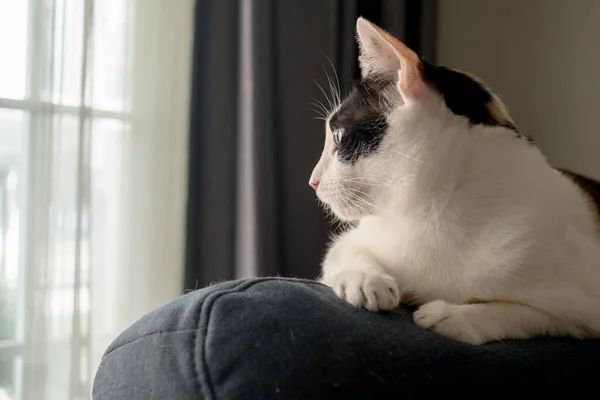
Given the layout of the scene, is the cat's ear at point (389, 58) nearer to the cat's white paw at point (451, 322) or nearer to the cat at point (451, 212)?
the cat at point (451, 212)

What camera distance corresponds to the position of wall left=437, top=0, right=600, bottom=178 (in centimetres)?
178

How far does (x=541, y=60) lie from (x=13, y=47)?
1.58 m

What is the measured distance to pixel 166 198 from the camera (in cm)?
140

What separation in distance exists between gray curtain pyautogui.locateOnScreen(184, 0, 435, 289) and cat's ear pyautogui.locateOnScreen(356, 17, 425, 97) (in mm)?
619

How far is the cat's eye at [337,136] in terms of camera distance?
923 mm

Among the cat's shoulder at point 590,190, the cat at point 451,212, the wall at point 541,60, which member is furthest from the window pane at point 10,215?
the wall at point 541,60

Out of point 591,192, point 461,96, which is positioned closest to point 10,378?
point 461,96

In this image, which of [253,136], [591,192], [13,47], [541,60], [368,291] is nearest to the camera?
[368,291]

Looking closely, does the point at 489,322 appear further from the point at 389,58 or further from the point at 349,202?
the point at 389,58

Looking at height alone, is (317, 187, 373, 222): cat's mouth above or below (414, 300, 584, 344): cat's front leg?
above

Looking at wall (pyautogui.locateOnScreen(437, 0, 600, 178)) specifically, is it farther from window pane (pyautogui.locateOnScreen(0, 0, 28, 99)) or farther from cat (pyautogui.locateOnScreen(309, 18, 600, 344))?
window pane (pyautogui.locateOnScreen(0, 0, 28, 99))

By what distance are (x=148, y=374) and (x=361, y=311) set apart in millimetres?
233

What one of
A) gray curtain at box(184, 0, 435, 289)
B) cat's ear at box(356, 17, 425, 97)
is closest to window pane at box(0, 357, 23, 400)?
gray curtain at box(184, 0, 435, 289)

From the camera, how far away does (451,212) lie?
2.60ft
